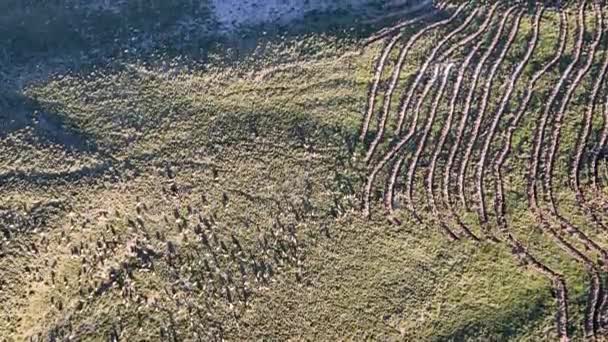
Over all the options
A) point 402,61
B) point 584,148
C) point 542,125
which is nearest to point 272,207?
point 402,61

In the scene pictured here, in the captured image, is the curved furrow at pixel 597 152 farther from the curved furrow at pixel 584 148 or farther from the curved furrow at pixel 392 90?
the curved furrow at pixel 392 90

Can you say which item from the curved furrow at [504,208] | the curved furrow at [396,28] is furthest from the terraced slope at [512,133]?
the curved furrow at [396,28]

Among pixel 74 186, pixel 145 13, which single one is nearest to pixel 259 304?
pixel 74 186

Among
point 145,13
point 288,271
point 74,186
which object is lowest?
point 288,271

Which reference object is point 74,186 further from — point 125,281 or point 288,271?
point 288,271

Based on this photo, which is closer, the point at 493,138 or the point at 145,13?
the point at 493,138

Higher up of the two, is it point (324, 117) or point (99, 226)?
point (324, 117)
